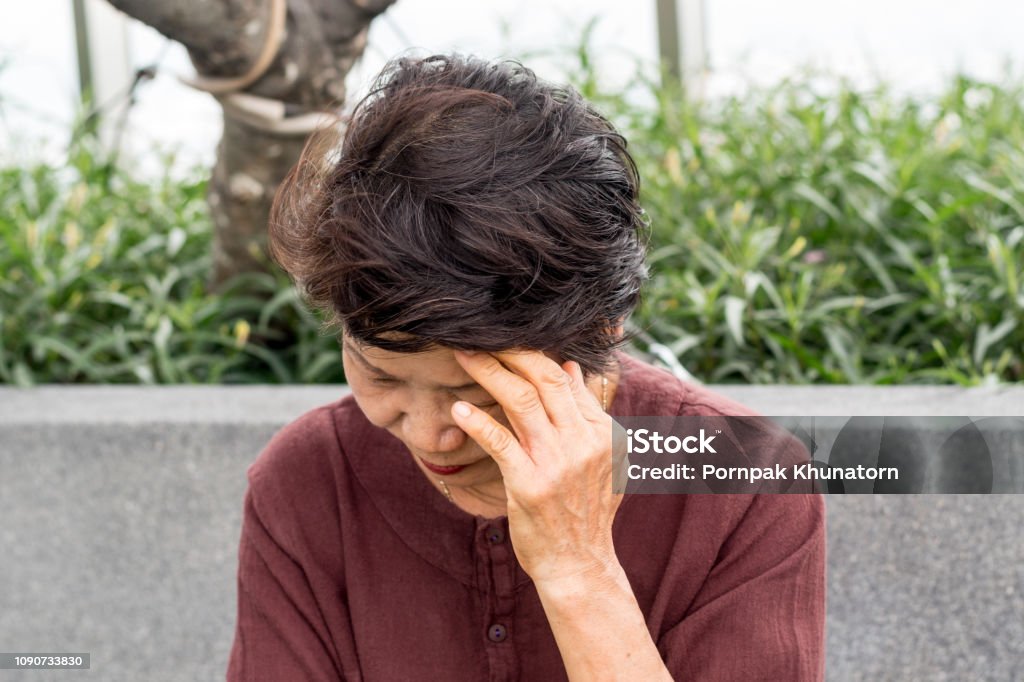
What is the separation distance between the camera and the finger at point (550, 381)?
4.12ft

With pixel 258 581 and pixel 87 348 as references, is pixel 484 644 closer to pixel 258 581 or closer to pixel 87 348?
pixel 258 581

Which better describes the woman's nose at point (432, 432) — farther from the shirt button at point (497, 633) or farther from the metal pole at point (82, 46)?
the metal pole at point (82, 46)

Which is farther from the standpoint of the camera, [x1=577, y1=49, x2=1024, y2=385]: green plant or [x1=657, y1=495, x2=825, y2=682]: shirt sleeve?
[x1=577, y1=49, x2=1024, y2=385]: green plant

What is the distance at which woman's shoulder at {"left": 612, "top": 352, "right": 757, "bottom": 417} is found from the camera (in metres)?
1.52

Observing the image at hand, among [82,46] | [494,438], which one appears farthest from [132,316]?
[82,46]

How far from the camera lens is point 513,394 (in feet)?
4.10

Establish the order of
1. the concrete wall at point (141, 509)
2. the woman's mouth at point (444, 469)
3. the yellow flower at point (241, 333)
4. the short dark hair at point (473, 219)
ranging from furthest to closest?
the yellow flower at point (241, 333) → the concrete wall at point (141, 509) → the woman's mouth at point (444, 469) → the short dark hair at point (473, 219)

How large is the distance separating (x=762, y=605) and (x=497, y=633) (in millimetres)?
366

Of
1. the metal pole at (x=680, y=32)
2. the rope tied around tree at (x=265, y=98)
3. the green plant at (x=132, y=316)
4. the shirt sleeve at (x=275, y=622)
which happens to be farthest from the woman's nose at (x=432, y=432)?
the metal pole at (x=680, y=32)

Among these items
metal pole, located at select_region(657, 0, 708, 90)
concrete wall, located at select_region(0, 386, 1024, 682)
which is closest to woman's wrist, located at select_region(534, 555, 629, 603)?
concrete wall, located at select_region(0, 386, 1024, 682)

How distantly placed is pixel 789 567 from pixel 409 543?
524 millimetres

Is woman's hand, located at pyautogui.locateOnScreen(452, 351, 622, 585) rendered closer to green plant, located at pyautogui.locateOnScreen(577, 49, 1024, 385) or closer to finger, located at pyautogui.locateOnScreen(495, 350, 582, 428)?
finger, located at pyautogui.locateOnScreen(495, 350, 582, 428)

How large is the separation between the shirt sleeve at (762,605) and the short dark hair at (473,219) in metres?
0.36

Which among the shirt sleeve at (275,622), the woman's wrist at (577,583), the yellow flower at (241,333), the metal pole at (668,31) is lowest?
the shirt sleeve at (275,622)
